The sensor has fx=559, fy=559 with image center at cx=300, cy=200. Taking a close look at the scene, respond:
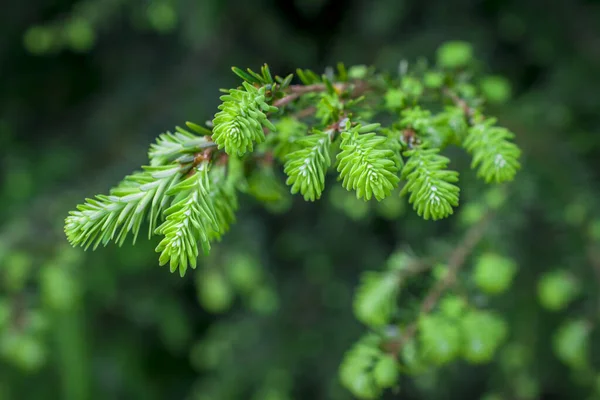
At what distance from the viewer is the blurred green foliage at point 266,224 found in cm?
167

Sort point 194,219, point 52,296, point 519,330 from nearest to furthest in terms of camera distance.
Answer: point 194,219, point 52,296, point 519,330

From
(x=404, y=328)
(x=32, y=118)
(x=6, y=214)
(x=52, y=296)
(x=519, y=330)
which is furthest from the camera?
(x=32, y=118)

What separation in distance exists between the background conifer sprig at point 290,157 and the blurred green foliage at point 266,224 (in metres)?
0.40

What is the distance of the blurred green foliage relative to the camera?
5.49 ft

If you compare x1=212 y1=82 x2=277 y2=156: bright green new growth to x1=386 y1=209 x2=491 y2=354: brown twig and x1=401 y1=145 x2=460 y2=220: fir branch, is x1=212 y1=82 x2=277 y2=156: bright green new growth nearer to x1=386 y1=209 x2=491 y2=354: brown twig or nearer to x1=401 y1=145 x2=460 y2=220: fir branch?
x1=401 y1=145 x2=460 y2=220: fir branch

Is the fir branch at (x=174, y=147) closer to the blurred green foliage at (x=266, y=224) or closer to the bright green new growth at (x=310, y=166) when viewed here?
the bright green new growth at (x=310, y=166)

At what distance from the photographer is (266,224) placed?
2.64 meters

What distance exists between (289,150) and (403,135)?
0.62 feet

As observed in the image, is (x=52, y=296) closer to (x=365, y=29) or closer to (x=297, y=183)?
(x=297, y=183)

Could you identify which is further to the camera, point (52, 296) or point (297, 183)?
point (52, 296)

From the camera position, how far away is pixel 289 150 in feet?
3.05

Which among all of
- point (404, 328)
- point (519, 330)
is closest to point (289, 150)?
point (404, 328)

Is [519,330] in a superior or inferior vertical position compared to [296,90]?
superior

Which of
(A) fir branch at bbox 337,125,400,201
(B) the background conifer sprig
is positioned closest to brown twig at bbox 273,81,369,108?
(B) the background conifer sprig
